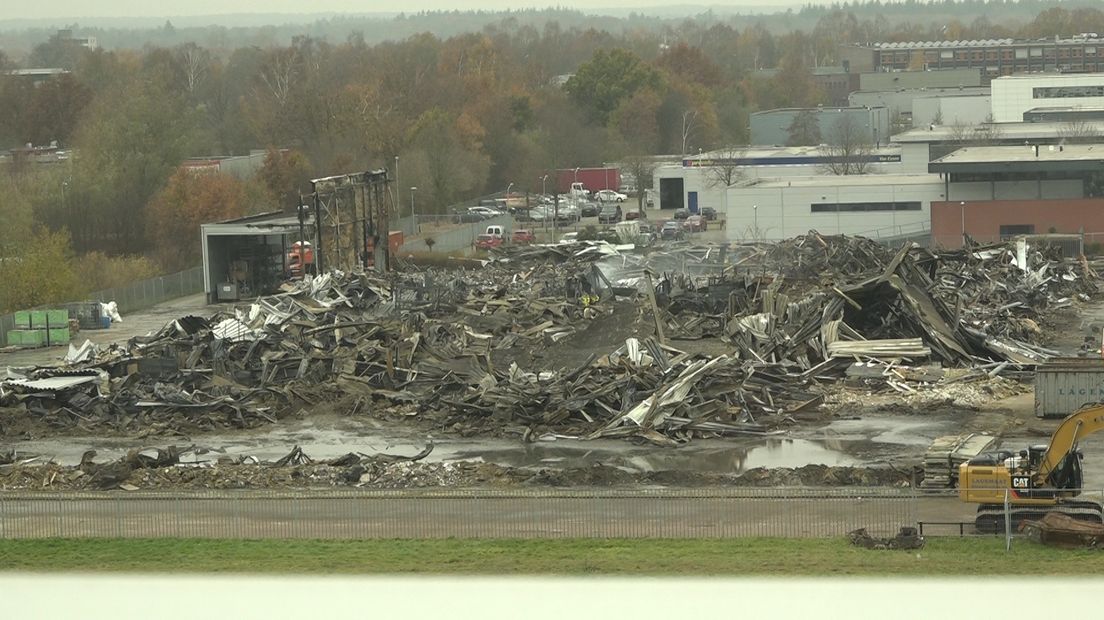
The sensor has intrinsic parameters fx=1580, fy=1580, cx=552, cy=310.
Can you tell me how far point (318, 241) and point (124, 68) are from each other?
66.3 metres

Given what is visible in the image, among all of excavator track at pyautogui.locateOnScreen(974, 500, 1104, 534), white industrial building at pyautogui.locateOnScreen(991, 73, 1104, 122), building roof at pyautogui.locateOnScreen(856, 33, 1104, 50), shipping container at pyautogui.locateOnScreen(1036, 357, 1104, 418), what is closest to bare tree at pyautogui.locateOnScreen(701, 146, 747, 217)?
white industrial building at pyautogui.locateOnScreen(991, 73, 1104, 122)

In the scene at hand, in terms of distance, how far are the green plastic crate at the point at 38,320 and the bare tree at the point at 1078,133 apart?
42797 millimetres

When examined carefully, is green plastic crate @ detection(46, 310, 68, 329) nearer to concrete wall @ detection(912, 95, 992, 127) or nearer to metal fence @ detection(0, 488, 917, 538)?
metal fence @ detection(0, 488, 917, 538)

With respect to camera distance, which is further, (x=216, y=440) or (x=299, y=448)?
(x=216, y=440)

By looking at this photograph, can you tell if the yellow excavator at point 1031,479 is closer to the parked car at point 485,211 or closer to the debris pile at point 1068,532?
the debris pile at point 1068,532

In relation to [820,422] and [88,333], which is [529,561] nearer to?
[820,422]

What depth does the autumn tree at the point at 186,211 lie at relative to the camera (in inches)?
2660

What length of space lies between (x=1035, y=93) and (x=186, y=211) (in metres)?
52.1

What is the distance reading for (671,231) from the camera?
6309 cm

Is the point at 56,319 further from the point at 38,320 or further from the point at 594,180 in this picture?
the point at 594,180

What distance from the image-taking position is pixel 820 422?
2836cm

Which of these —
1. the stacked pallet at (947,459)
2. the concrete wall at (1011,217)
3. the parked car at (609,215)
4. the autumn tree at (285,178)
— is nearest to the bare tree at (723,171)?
the parked car at (609,215)

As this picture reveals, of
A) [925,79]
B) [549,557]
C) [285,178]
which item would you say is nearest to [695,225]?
[285,178]

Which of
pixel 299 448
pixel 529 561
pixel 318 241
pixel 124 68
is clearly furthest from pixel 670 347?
pixel 124 68
